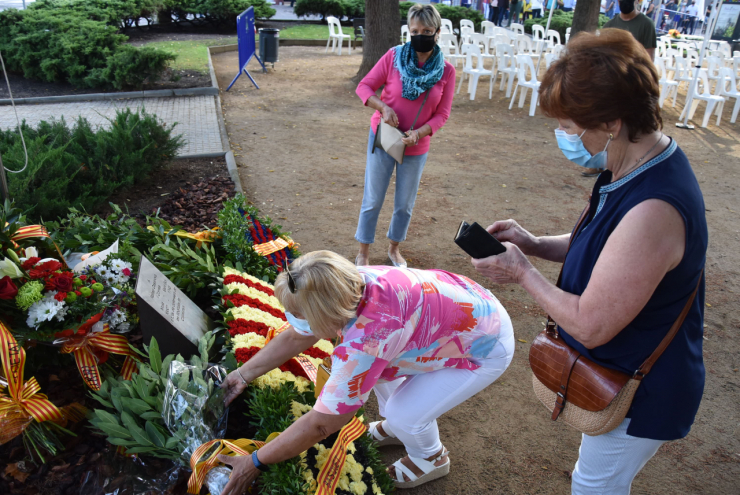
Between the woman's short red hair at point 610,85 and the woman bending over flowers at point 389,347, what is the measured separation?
0.87 meters

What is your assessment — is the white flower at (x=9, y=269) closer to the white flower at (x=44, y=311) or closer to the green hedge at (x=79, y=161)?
the white flower at (x=44, y=311)

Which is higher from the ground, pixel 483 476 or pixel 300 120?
pixel 300 120

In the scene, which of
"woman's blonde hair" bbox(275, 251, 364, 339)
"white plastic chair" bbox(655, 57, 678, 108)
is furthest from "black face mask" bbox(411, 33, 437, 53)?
"white plastic chair" bbox(655, 57, 678, 108)

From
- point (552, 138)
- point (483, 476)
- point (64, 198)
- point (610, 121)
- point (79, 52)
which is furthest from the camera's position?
point (79, 52)

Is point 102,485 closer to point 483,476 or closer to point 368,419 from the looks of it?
point 368,419

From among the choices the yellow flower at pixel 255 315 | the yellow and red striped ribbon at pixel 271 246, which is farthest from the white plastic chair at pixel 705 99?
the yellow flower at pixel 255 315

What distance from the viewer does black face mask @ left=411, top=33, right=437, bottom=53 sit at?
3.98 meters

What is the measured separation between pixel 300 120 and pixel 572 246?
825cm

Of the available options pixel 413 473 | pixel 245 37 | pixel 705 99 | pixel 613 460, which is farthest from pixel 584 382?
pixel 245 37

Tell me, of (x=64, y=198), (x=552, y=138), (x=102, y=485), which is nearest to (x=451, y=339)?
(x=102, y=485)

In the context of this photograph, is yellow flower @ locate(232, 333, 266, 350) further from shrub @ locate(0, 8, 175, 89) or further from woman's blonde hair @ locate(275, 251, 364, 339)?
shrub @ locate(0, 8, 175, 89)

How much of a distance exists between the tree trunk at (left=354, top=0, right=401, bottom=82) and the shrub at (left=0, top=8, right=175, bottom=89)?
4036 millimetres

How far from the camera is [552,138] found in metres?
9.19

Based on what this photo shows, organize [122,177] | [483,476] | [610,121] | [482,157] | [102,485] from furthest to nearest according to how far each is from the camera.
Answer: [482,157] < [122,177] < [483,476] < [102,485] < [610,121]
